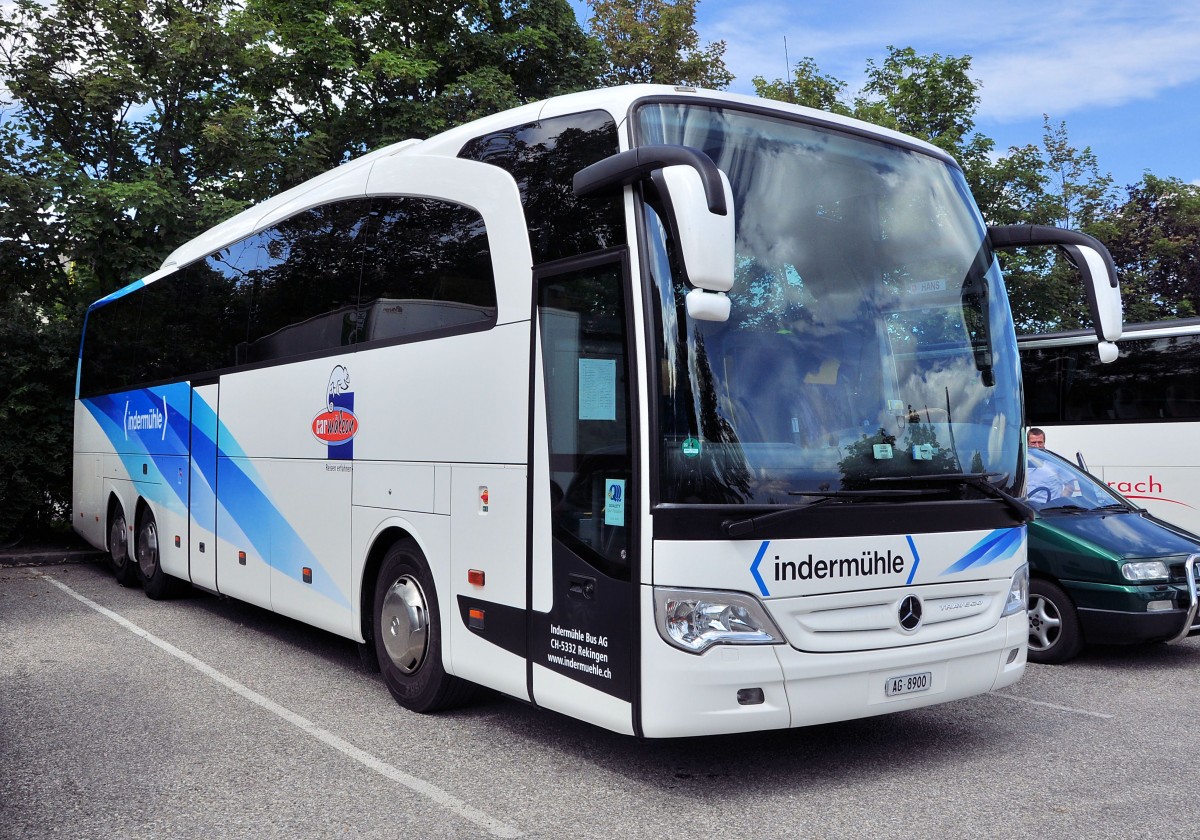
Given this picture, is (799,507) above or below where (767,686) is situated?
above

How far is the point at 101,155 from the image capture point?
17297mm

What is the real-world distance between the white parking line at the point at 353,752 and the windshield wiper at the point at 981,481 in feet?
7.77

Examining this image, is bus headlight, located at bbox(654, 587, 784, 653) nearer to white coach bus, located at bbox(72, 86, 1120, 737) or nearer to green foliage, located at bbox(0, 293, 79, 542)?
white coach bus, located at bbox(72, 86, 1120, 737)

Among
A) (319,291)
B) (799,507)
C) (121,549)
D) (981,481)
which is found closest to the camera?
(799,507)

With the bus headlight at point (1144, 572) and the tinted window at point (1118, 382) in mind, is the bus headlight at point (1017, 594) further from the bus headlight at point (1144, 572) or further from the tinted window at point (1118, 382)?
the tinted window at point (1118, 382)

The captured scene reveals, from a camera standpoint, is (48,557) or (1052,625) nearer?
(1052,625)

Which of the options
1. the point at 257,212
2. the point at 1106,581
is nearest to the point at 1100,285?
the point at 1106,581

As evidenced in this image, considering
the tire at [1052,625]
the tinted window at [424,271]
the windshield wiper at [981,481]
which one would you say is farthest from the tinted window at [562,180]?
the tire at [1052,625]

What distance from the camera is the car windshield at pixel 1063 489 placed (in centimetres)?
935

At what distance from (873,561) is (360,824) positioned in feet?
8.62

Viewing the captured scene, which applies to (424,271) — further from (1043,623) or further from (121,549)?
(121,549)

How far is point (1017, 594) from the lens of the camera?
6098 millimetres

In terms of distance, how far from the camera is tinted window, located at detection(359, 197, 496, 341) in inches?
250

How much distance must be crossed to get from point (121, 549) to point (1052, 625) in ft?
32.8
